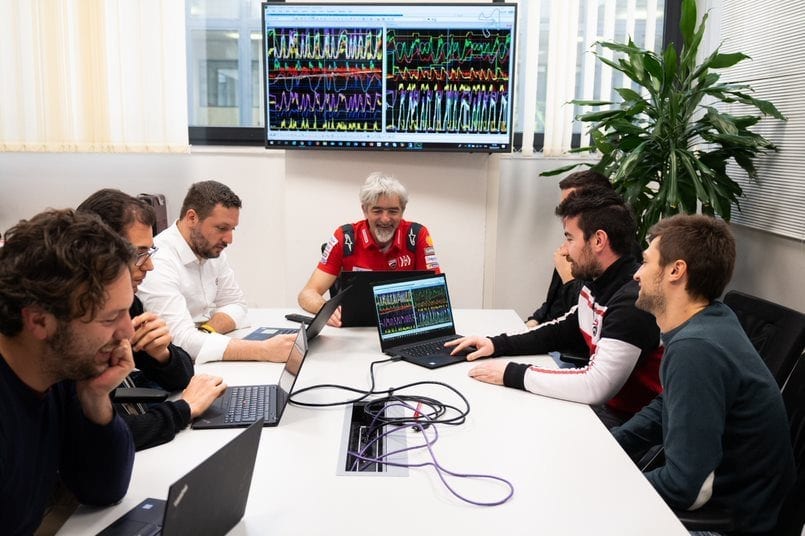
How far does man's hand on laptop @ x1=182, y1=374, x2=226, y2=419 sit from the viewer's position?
176 centimetres

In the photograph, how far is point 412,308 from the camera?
245cm

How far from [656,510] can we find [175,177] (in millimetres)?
3470

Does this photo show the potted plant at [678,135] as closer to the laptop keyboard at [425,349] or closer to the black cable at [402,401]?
the laptop keyboard at [425,349]

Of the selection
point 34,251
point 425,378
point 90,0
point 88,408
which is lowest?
point 425,378

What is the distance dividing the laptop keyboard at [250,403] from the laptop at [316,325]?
320mm

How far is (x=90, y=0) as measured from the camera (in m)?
3.75

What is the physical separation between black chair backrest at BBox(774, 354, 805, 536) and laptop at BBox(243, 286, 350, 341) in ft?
4.52

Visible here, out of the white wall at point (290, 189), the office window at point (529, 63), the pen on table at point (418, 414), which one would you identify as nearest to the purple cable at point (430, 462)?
the pen on table at point (418, 414)

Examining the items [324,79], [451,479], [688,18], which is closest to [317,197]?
[324,79]

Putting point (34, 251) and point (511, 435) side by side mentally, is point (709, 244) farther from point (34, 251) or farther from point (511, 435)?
point (34, 251)

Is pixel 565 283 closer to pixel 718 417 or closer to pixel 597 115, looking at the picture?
pixel 597 115

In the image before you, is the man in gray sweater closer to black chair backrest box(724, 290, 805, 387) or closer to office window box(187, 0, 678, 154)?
black chair backrest box(724, 290, 805, 387)

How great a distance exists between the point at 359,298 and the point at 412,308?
325mm

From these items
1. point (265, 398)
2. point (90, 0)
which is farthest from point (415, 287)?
point (90, 0)
